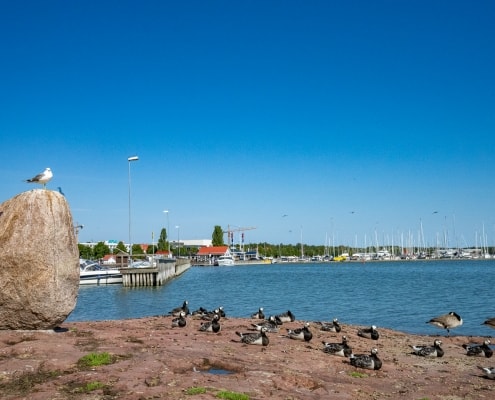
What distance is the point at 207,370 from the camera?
608 inches

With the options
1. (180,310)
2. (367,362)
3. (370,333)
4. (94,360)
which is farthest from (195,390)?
(180,310)

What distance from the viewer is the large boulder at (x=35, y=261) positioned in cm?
A: 1800

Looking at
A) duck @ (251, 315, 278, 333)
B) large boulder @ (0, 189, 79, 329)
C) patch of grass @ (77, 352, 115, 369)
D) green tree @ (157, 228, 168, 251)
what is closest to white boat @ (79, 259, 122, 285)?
duck @ (251, 315, 278, 333)

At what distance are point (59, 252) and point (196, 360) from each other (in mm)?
6791

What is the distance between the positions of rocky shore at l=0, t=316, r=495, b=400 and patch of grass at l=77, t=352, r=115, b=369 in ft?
0.41

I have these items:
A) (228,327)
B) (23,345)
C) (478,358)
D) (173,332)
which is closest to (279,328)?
(228,327)

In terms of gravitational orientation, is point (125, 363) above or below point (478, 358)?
above

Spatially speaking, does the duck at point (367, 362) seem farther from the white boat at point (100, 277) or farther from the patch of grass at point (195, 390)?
the white boat at point (100, 277)

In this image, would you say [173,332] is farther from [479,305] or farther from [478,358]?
[479,305]

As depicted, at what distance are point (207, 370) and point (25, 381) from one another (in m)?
5.17

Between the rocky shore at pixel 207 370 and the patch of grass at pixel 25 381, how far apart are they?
0.02 meters

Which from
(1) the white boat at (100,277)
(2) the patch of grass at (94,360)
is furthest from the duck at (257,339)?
(1) the white boat at (100,277)

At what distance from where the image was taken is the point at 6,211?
18.7 metres

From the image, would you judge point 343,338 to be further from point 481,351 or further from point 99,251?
point 99,251
